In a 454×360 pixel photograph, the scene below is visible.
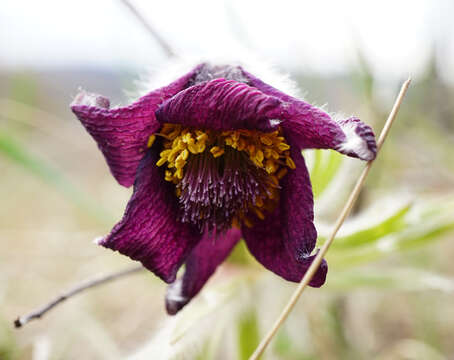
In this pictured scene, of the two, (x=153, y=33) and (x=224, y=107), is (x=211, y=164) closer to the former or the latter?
(x=224, y=107)

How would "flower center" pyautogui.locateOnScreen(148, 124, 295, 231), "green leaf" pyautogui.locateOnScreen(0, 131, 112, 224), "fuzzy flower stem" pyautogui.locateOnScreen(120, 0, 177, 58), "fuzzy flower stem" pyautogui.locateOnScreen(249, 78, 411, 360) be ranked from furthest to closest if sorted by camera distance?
"green leaf" pyautogui.locateOnScreen(0, 131, 112, 224), "fuzzy flower stem" pyautogui.locateOnScreen(120, 0, 177, 58), "flower center" pyautogui.locateOnScreen(148, 124, 295, 231), "fuzzy flower stem" pyautogui.locateOnScreen(249, 78, 411, 360)

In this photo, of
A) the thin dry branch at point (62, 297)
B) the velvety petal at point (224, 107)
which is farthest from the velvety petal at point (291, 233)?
the thin dry branch at point (62, 297)

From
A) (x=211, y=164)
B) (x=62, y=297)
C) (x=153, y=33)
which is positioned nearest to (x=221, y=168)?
(x=211, y=164)

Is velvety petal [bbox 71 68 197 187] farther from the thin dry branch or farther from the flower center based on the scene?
the thin dry branch

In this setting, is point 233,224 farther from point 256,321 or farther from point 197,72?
point 256,321

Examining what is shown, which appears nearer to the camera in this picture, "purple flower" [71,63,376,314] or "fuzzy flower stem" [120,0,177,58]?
"purple flower" [71,63,376,314]

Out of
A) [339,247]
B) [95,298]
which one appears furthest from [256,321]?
[95,298]

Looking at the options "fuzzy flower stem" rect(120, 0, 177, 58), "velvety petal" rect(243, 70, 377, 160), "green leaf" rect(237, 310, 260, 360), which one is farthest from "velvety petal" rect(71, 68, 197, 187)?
"green leaf" rect(237, 310, 260, 360)
